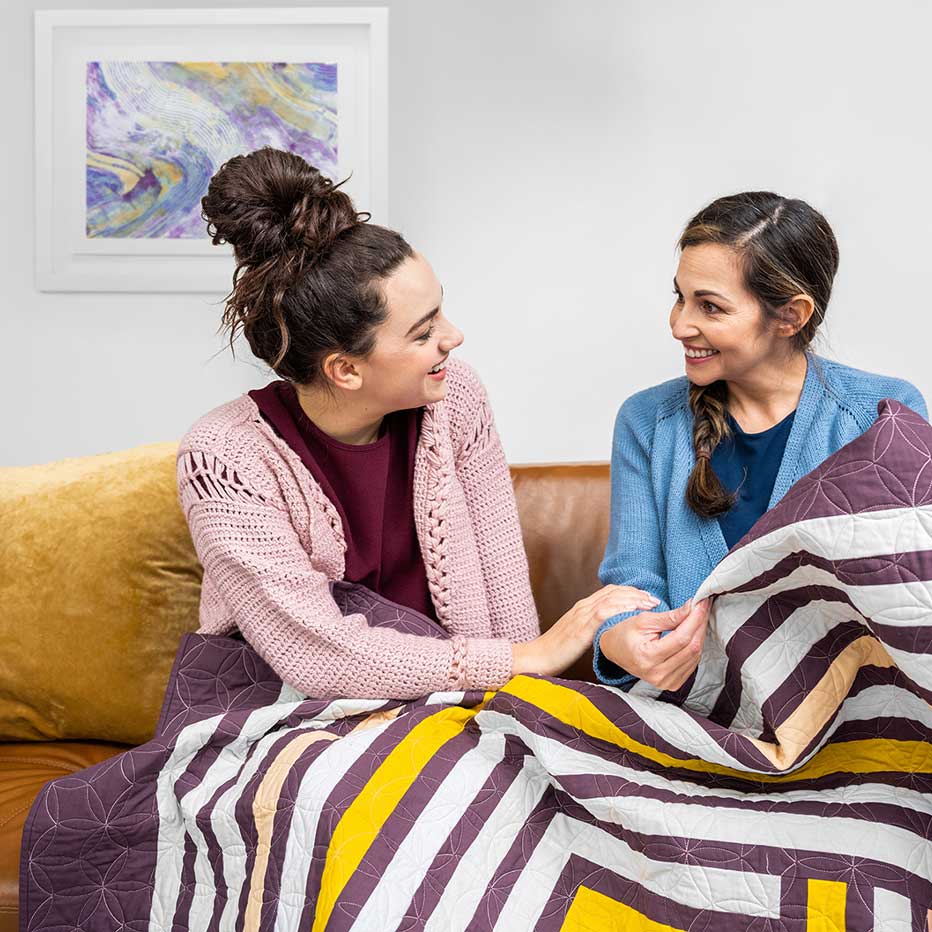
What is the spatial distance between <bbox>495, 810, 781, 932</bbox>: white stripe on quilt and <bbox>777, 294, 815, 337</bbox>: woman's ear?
0.74 metres

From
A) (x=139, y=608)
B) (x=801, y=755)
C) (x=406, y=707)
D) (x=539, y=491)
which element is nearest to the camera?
(x=801, y=755)

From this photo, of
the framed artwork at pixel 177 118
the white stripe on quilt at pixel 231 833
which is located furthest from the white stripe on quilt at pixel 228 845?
the framed artwork at pixel 177 118

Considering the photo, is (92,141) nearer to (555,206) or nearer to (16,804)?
(555,206)

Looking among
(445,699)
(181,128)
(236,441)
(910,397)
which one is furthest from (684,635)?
(181,128)

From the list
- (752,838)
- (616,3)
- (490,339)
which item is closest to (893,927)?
(752,838)

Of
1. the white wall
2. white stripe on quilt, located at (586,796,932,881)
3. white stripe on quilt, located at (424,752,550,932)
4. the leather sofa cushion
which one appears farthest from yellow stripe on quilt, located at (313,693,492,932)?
the white wall

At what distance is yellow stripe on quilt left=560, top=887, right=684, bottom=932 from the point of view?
125 cm

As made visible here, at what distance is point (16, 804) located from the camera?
1708mm

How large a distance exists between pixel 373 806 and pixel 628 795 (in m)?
0.32

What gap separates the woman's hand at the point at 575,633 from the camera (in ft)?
5.20

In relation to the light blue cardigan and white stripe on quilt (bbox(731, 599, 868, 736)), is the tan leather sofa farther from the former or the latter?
white stripe on quilt (bbox(731, 599, 868, 736))

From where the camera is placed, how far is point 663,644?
140cm

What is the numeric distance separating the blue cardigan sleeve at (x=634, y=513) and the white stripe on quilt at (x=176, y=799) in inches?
22.3

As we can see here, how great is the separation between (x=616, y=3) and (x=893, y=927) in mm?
1963
